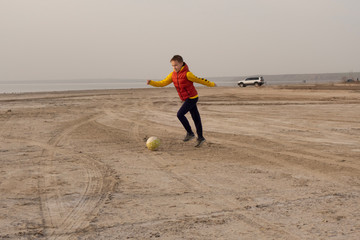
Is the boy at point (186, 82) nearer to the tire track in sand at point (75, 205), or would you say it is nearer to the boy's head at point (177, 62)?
the boy's head at point (177, 62)

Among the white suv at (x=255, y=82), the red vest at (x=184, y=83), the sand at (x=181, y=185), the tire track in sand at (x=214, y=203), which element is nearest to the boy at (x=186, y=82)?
the red vest at (x=184, y=83)

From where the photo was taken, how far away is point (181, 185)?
19.3ft

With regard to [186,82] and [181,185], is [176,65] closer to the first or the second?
[186,82]

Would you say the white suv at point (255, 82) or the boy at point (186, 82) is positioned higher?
A: the boy at point (186, 82)

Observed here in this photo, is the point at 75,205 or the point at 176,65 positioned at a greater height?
the point at 176,65

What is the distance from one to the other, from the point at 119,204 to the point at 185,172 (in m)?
1.92

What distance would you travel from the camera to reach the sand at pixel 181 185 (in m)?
4.19

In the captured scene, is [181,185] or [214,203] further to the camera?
[181,185]

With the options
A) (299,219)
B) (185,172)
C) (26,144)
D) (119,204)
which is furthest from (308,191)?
(26,144)

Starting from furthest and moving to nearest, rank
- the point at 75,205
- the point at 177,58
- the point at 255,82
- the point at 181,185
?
the point at 255,82
the point at 177,58
the point at 181,185
the point at 75,205

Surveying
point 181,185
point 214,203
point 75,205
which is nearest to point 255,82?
Result: point 181,185

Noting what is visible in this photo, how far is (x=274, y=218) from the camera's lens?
14.5ft

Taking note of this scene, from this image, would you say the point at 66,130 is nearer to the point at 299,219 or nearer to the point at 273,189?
the point at 273,189

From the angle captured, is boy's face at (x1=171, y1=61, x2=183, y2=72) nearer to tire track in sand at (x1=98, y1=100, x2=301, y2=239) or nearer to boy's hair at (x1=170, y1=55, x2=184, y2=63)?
boy's hair at (x1=170, y1=55, x2=184, y2=63)
